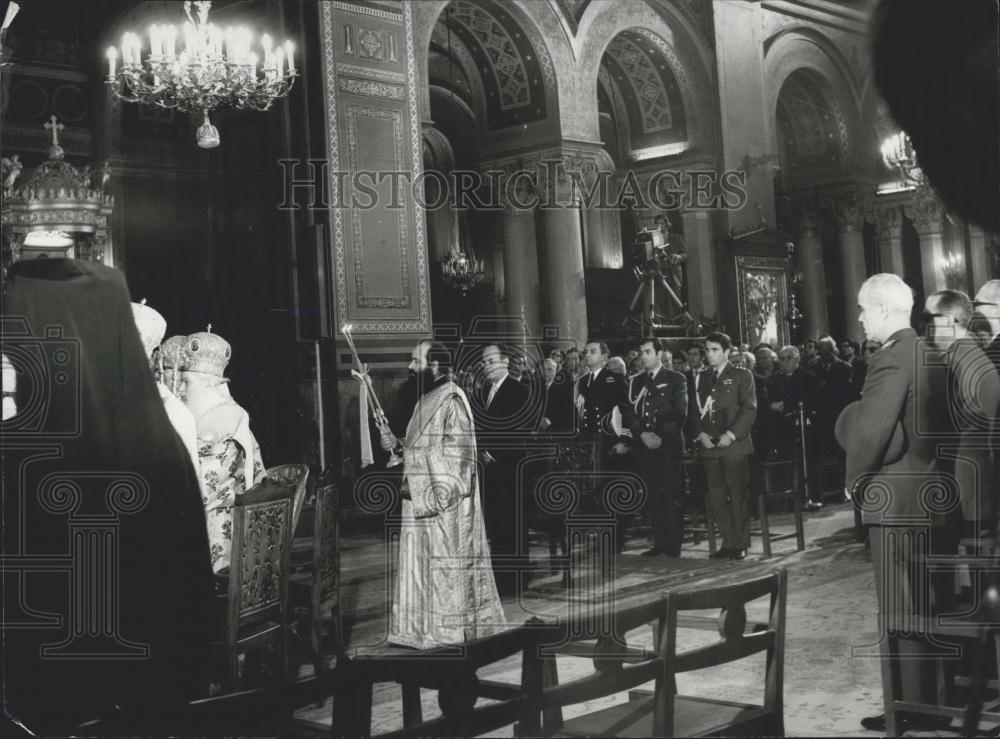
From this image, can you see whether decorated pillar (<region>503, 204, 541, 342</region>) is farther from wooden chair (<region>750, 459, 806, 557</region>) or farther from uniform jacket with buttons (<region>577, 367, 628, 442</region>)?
wooden chair (<region>750, 459, 806, 557</region>)

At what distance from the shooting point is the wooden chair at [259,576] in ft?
12.6

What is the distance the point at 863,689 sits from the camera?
457cm

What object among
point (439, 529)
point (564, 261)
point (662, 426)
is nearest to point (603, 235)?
point (564, 261)

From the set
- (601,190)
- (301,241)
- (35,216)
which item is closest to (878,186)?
(601,190)

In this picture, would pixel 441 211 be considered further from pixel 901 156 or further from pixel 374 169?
pixel 374 169

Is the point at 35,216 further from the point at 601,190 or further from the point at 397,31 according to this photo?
the point at 601,190

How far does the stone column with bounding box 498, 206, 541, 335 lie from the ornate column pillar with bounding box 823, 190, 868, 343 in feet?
21.2

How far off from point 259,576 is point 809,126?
55.8 feet

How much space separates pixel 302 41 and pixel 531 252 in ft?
18.6

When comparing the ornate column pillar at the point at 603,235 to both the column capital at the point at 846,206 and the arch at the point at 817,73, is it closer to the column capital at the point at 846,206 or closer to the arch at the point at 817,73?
the arch at the point at 817,73

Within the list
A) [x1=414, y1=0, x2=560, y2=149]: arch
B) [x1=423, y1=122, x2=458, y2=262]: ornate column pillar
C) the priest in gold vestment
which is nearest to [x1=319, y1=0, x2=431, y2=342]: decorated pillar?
[x1=414, y1=0, x2=560, y2=149]: arch

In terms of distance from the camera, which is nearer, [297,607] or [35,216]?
[297,607]

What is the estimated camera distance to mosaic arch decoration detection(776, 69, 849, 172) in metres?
18.5

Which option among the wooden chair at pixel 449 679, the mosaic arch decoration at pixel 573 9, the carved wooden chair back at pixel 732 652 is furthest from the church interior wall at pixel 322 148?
the wooden chair at pixel 449 679
